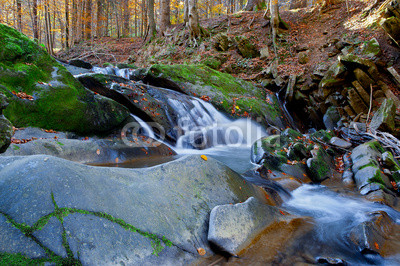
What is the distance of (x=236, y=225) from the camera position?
2.98 metres

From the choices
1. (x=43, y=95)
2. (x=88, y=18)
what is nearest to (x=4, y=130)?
(x=43, y=95)

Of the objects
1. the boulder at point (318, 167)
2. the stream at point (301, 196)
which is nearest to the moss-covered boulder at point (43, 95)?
the stream at point (301, 196)

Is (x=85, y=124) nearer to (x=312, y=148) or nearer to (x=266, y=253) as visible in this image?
(x=266, y=253)

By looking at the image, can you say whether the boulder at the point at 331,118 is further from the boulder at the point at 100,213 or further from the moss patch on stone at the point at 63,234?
the moss patch on stone at the point at 63,234

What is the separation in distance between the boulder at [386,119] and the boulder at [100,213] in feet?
25.3

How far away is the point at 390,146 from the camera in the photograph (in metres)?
7.47

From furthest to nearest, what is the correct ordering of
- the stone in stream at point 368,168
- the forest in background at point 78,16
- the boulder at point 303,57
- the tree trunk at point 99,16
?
the tree trunk at point 99,16 → the forest in background at point 78,16 → the boulder at point 303,57 → the stone in stream at point 368,168

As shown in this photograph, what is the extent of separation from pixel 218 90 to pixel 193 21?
7353 mm

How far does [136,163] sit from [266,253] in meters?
3.66

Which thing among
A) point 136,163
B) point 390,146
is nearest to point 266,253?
point 136,163

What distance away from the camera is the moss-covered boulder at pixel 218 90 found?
10539 millimetres

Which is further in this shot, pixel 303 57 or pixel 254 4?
pixel 254 4

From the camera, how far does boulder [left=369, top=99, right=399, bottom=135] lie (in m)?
8.19

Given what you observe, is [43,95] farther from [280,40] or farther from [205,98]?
[280,40]
